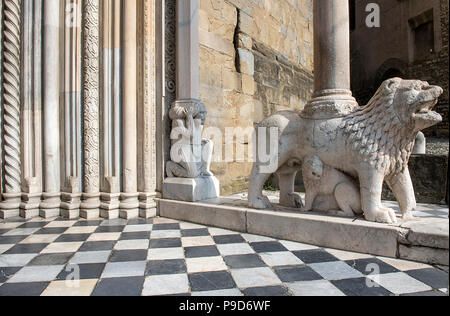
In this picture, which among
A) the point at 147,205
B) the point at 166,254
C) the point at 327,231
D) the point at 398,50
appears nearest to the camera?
the point at 166,254

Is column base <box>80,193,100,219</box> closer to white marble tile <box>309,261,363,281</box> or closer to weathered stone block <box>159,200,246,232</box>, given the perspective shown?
weathered stone block <box>159,200,246,232</box>

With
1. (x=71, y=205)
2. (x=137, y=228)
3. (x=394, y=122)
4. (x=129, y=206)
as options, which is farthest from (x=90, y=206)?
(x=394, y=122)

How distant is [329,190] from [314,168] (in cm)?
21

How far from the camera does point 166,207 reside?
10.1 ft

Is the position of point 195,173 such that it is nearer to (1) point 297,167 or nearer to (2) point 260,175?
(2) point 260,175

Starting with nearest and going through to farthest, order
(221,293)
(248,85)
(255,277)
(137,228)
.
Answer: (221,293) < (255,277) < (137,228) < (248,85)

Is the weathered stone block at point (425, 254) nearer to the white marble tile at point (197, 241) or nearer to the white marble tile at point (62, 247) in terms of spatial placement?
the white marble tile at point (197, 241)

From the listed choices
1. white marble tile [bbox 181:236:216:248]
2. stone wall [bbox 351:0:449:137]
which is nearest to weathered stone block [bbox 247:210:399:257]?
white marble tile [bbox 181:236:216:248]

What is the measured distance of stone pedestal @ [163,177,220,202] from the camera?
297 centimetres

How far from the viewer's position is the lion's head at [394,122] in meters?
1.87

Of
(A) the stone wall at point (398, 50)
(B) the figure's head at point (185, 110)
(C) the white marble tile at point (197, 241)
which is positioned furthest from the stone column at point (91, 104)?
(A) the stone wall at point (398, 50)

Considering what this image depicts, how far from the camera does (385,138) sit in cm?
200

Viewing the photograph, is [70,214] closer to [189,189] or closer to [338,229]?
[189,189]

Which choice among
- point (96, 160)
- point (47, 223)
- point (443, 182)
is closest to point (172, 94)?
point (96, 160)
